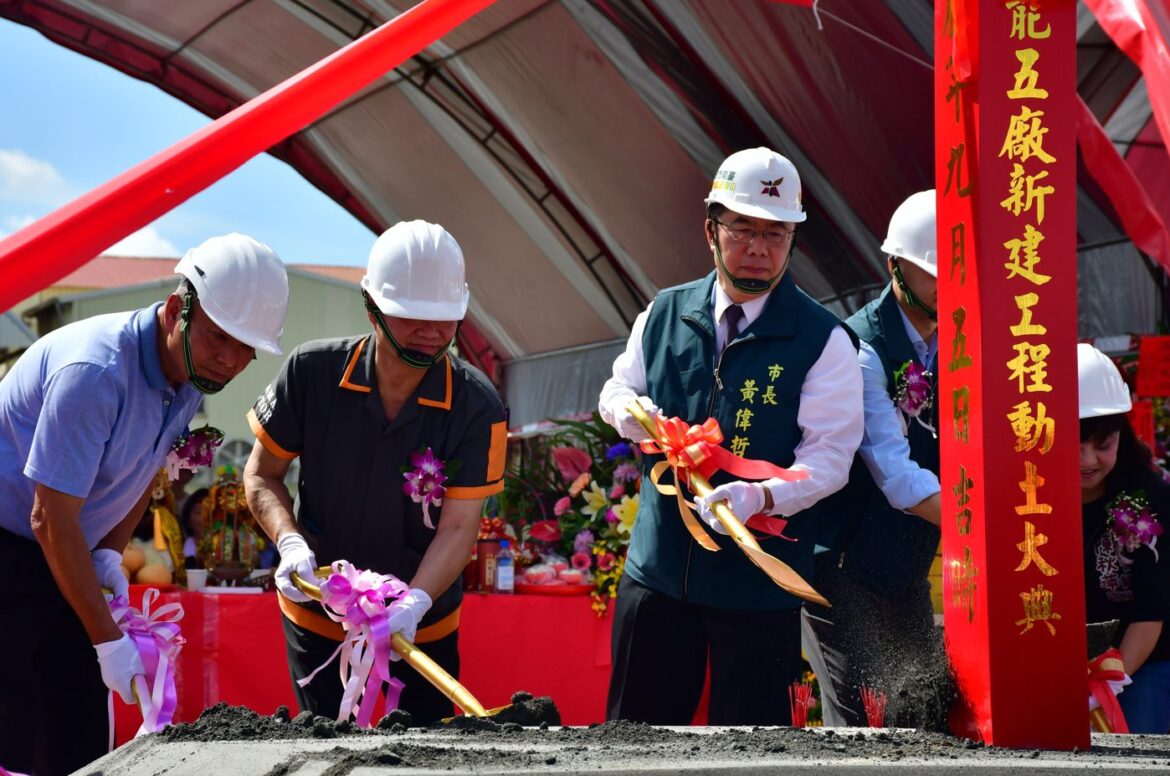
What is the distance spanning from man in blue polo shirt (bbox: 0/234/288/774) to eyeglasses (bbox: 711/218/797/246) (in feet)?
3.64

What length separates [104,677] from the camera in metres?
2.97

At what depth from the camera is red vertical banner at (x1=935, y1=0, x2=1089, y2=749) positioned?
233 cm

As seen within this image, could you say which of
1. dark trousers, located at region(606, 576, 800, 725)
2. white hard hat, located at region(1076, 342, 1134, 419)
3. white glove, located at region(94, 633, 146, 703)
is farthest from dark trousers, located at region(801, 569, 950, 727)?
white glove, located at region(94, 633, 146, 703)

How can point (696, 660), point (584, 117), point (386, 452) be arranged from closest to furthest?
point (696, 660)
point (386, 452)
point (584, 117)

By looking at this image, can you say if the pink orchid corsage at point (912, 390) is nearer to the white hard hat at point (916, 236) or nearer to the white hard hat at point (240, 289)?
the white hard hat at point (916, 236)

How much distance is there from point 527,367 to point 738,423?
6.41m

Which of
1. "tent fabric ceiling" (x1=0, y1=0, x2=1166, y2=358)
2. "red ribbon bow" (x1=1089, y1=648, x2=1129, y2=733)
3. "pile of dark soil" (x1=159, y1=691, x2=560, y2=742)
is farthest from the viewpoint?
"tent fabric ceiling" (x1=0, y1=0, x2=1166, y2=358)

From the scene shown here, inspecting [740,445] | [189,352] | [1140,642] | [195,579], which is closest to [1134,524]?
[1140,642]

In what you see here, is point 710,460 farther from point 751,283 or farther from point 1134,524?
point 1134,524

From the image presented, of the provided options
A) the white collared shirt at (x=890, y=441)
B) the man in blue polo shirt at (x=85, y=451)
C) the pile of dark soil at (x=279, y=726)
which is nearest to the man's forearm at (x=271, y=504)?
the man in blue polo shirt at (x=85, y=451)

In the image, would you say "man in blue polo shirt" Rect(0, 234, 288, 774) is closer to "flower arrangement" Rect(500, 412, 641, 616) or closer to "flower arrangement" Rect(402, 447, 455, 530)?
"flower arrangement" Rect(402, 447, 455, 530)

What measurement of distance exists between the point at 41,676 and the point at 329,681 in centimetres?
67

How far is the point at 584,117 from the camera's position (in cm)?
752

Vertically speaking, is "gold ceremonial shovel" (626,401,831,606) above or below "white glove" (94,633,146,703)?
above
